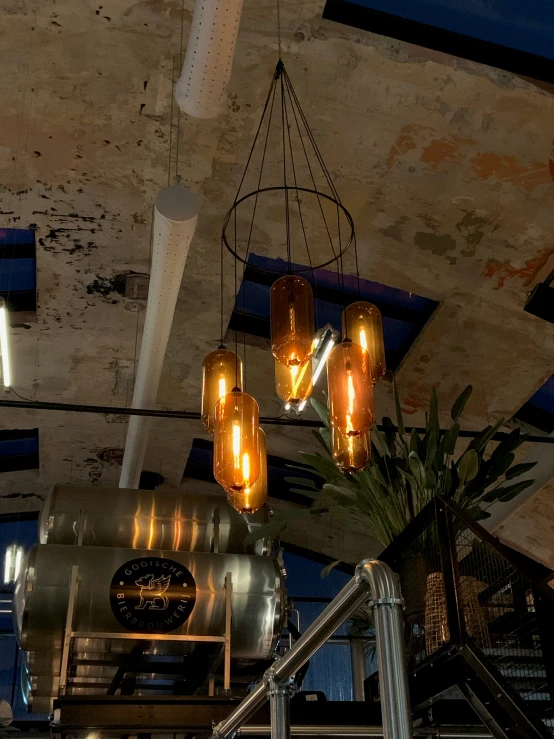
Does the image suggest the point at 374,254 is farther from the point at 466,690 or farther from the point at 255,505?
the point at 466,690

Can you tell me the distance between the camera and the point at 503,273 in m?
6.77

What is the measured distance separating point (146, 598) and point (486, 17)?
4525 millimetres

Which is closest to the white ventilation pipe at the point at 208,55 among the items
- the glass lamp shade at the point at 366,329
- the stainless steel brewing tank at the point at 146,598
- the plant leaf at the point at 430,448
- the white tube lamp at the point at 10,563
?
the glass lamp shade at the point at 366,329

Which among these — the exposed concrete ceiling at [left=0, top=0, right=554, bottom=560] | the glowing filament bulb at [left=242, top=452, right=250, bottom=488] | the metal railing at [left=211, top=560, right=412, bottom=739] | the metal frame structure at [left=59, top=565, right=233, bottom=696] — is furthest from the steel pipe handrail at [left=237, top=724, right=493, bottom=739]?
the exposed concrete ceiling at [left=0, top=0, right=554, bottom=560]

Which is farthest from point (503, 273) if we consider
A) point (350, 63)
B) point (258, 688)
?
point (258, 688)

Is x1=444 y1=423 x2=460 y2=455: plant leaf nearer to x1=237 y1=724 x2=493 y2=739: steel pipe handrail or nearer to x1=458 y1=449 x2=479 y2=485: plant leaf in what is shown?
x1=458 y1=449 x2=479 y2=485: plant leaf

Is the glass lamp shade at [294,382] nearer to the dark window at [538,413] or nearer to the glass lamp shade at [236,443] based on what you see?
the glass lamp shade at [236,443]

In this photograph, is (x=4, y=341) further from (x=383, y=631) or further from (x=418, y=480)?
(x=383, y=631)

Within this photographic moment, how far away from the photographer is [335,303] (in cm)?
809

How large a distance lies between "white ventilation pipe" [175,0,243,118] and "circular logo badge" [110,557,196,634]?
3.37 metres

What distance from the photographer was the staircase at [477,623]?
112 inches

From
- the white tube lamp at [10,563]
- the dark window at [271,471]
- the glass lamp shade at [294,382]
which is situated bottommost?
the glass lamp shade at [294,382]

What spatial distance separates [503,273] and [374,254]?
1.07 meters

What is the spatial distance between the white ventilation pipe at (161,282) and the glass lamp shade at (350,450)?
172 cm
